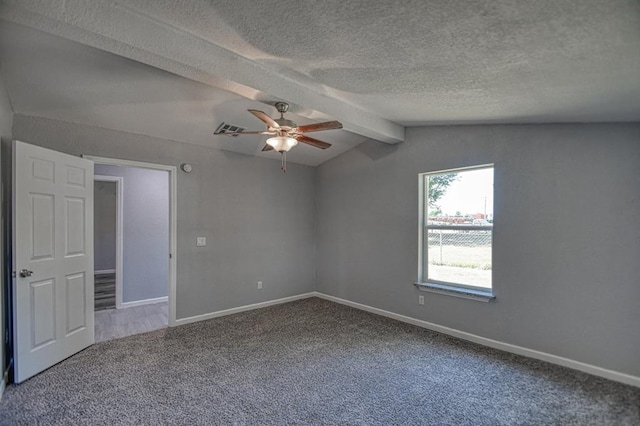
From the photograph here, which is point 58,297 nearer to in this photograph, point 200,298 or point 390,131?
point 200,298

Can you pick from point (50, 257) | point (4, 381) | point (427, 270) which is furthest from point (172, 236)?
point (427, 270)

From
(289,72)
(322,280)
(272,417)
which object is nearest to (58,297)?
(272,417)

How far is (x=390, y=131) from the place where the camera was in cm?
398

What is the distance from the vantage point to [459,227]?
12.6ft

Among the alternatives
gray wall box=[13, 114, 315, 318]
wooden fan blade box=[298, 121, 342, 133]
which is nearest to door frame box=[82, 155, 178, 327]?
gray wall box=[13, 114, 315, 318]

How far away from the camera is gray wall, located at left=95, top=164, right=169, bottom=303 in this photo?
5.12 m

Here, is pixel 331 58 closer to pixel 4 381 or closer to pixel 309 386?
pixel 309 386

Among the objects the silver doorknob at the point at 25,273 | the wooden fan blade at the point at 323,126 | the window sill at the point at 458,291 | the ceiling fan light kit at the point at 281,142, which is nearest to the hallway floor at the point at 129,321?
the silver doorknob at the point at 25,273

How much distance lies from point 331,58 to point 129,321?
4321 mm

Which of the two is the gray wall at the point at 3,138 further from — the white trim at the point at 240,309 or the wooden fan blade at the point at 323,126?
the wooden fan blade at the point at 323,126

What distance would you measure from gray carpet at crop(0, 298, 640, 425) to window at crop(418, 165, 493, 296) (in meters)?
0.73

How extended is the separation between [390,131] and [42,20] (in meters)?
3.30

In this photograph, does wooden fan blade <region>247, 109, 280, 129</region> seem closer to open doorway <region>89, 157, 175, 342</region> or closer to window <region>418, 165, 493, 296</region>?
window <region>418, 165, 493, 296</region>

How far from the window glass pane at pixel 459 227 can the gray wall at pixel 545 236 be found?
0.16 meters
